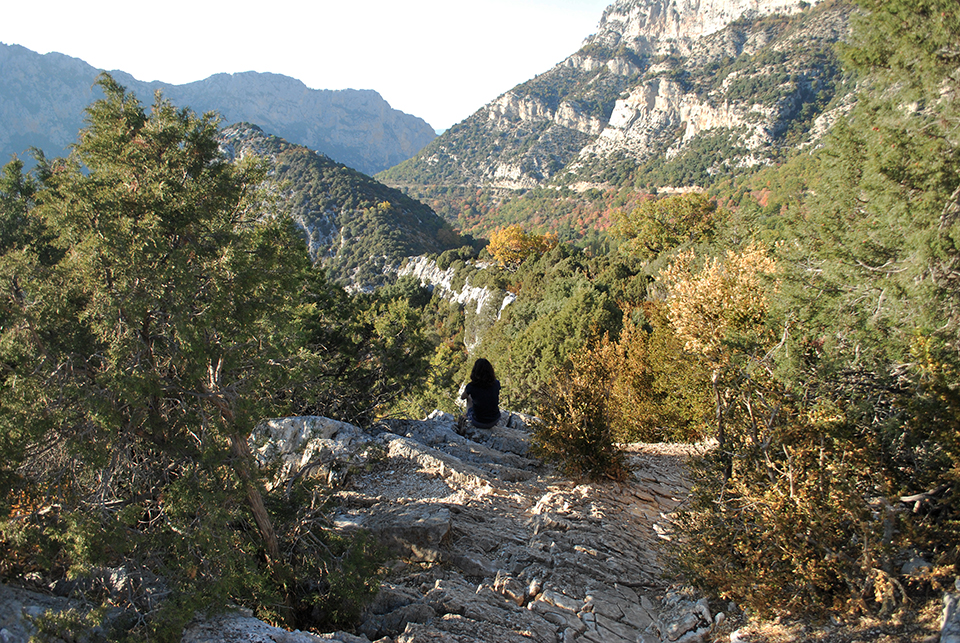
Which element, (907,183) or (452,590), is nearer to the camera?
(452,590)

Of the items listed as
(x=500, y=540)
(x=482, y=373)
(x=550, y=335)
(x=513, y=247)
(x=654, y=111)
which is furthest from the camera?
(x=654, y=111)

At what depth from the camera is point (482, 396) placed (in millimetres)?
10477

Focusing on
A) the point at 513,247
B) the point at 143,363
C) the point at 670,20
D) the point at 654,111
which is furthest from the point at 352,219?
the point at 670,20

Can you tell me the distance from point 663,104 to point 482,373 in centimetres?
13546

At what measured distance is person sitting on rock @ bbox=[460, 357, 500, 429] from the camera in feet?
32.7

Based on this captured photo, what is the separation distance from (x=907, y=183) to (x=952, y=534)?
4.27 metres

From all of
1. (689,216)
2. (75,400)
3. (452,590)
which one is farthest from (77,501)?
(689,216)

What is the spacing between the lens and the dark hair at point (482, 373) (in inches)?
384

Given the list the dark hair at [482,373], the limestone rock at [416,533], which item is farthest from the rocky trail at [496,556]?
the dark hair at [482,373]

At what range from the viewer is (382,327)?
39.7ft

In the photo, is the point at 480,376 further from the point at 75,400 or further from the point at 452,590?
the point at 75,400

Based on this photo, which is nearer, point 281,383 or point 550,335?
point 281,383

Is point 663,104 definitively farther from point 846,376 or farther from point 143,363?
point 143,363

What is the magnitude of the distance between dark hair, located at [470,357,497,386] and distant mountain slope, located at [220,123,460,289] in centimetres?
6185
